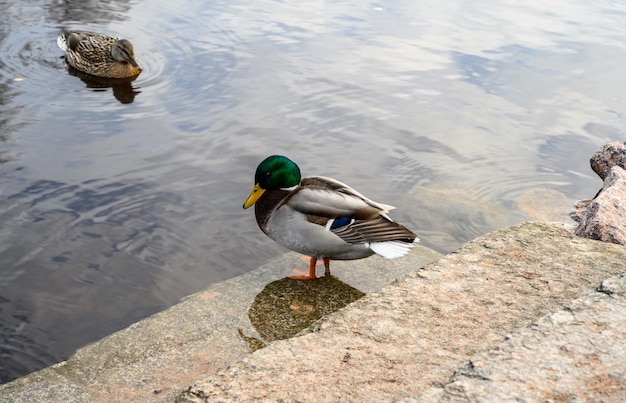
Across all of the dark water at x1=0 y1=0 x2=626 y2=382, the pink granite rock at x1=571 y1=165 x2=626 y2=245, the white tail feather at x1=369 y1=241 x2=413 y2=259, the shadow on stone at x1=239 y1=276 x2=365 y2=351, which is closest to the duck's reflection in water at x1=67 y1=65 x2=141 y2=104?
the dark water at x1=0 y1=0 x2=626 y2=382

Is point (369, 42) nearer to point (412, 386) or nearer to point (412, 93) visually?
point (412, 93)

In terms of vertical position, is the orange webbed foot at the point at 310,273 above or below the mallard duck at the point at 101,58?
below

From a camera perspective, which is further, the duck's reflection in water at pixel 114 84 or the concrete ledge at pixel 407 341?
the duck's reflection in water at pixel 114 84

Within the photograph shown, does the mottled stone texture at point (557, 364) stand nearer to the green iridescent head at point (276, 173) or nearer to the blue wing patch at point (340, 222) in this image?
the blue wing patch at point (340, 222)

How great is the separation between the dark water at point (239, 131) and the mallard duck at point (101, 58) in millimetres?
219

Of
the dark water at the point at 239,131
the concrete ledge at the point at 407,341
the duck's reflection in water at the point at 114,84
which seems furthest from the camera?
the duck's reflection in water at the point at 114,84

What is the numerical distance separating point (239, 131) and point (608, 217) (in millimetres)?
3645

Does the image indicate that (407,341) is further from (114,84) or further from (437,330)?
(114,84)

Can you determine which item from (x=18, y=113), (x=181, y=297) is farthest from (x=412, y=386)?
(x=18, y=113)

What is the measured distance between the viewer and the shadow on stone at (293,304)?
373 centimetres

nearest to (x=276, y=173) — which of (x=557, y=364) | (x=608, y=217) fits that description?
(x=608, y=217)

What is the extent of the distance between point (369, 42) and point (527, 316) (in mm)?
7187

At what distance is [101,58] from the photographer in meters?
8.17

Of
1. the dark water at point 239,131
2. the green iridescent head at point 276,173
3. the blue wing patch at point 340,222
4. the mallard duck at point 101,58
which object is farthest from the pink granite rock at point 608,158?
the mallard duck at point 101,58
